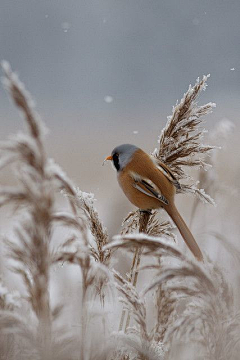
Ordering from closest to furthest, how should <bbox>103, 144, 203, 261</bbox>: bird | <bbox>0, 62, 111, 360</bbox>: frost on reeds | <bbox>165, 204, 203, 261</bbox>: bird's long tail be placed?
<bbox>0, 62, 111, 360</bbox>: frost on reeds
<bbox>165, 204, 203, 261</bbox>: bird's long tail
<bbox>103, 144, 203, 261</bbox>: bird

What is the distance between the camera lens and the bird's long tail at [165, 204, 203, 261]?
179cm

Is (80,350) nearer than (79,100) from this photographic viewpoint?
Yes

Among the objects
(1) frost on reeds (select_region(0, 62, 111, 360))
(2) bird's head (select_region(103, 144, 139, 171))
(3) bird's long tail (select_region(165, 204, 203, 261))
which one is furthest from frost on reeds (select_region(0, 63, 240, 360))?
(2) bird's head (select_region(103, 144, 139, 171))

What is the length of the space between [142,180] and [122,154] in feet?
0.65

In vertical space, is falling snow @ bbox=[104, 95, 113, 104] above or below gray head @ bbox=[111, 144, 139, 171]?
above

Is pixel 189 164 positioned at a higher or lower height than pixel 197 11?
lower

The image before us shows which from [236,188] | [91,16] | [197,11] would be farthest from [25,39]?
[236,188]

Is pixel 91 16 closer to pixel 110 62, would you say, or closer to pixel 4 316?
pixel 110 62

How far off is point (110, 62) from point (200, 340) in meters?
71.9

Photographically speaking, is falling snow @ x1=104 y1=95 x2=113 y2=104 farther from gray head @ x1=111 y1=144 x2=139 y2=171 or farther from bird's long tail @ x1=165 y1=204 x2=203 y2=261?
bird's long tail @ x1=165 y1=204 x2=203 y2=261

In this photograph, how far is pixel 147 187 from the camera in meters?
2.79

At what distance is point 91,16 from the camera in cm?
8125

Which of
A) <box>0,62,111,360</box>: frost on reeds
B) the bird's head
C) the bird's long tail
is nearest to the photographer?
<box>0,62,111,360</box>: frost on reeds

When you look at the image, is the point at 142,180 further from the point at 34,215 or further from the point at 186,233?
Answer: the point at 34,215
